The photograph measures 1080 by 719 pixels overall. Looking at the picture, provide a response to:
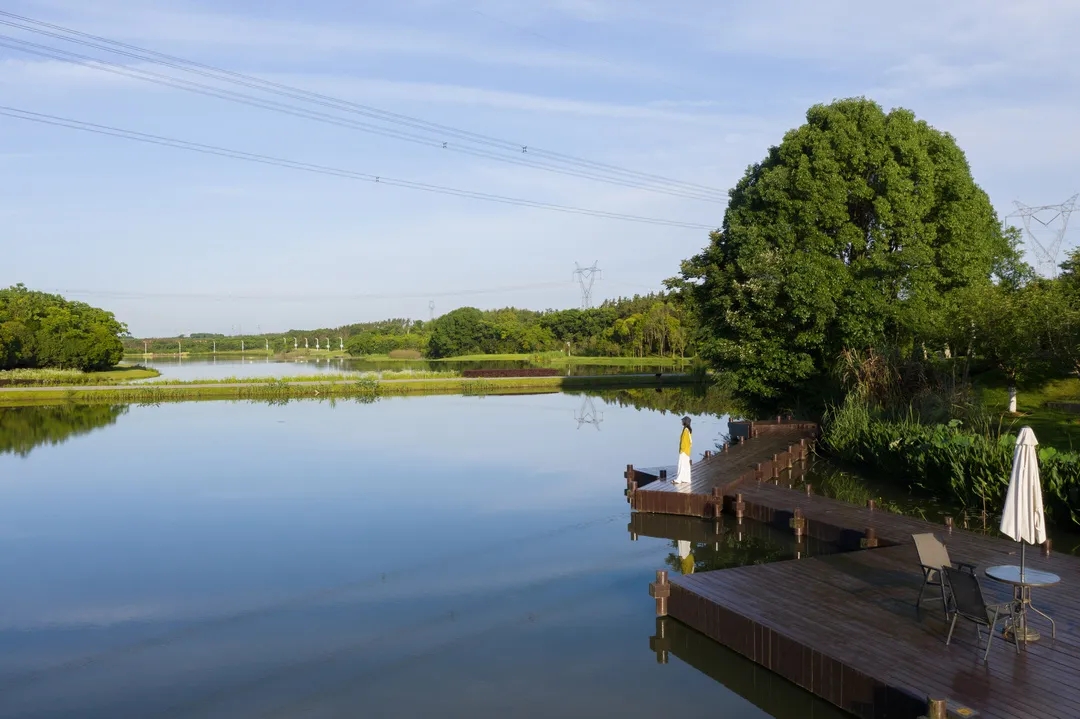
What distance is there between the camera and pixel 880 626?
26.3ft

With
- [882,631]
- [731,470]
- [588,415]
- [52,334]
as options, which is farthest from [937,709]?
[52,334]

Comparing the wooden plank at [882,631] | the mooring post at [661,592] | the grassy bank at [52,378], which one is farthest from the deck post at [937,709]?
the grassy bank at [52,378]

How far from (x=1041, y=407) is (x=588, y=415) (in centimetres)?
1715

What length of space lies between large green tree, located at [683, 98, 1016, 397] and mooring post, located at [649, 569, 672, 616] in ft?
52.1

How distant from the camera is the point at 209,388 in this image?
43.4 m

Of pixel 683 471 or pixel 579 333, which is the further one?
pixel 579 333

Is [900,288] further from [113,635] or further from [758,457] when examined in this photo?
[113,635]

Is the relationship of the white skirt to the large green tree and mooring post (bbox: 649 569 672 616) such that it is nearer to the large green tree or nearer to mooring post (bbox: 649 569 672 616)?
mooring post (bbox: 649 569 672 616)

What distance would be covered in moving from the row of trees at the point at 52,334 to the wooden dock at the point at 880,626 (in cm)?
5440

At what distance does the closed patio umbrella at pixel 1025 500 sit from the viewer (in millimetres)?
7105

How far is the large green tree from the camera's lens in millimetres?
24078

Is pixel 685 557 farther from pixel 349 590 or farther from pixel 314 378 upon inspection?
pixel 314 378

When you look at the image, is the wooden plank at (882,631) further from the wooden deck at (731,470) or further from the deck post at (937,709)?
the wooden deck at (731,470)

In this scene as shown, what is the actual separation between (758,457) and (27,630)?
14.7 metres
